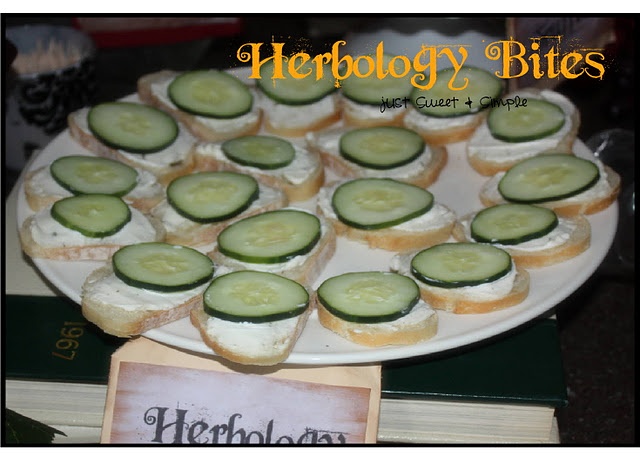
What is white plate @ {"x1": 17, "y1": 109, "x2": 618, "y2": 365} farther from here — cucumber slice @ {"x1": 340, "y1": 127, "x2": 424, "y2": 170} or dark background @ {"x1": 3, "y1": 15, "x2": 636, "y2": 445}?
dark background @ {"x1": 3, "y1": 15, "x2": 636, "y2": 445}

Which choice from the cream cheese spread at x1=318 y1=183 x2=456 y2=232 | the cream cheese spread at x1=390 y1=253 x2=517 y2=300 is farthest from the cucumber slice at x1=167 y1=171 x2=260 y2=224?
the cream cheese spread at x1=390 y1=253 x2=517 y2=300

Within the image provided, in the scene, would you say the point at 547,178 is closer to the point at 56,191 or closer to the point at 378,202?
the point at 378,202

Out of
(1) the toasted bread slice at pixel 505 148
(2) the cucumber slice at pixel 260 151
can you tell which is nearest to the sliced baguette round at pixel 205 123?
(2) the cucumber slice at pixel 260 151

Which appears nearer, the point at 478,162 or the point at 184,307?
the point at 184,307

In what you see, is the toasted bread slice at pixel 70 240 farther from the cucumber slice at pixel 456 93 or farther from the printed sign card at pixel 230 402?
the cucumber slice at pixel 456 93

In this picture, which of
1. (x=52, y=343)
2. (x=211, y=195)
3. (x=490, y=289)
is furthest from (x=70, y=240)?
(x=490, y=289)

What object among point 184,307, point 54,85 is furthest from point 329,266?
point 54,85

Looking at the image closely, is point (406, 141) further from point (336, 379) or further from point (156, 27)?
point (156, 27)
